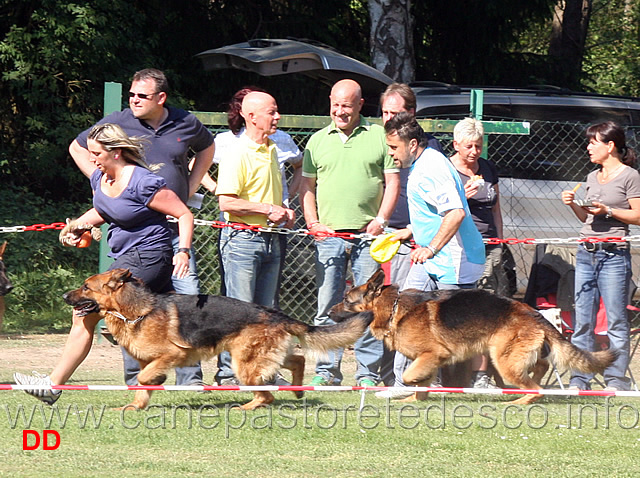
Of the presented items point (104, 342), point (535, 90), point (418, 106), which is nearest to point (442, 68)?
point (535, 90)

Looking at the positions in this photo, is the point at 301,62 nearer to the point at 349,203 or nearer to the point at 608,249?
the point at 349,203

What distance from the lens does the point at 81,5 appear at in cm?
1209

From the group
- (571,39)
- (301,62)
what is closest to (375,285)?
(301,62)

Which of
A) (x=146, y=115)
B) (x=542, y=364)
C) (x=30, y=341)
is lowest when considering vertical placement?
(x=30, y=341)

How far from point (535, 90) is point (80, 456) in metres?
7.35

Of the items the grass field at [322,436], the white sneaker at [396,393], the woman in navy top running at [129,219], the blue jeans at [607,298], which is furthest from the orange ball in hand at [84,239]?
the blue jeans at [607,298]

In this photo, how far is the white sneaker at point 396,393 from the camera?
6.04 meters

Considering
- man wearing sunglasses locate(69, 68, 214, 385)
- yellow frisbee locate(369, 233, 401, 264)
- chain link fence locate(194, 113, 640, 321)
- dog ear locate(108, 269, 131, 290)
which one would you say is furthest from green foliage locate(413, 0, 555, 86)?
dog ear locate(108, 269, 131, 290)

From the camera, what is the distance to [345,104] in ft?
23.1

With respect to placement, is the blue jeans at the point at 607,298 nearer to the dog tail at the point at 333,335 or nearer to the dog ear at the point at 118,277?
the dog tail at the point at 333,335

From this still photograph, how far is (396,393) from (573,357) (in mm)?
1192

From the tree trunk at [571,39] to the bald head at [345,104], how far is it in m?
9.71

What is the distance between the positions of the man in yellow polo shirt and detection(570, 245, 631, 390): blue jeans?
7.78 feet

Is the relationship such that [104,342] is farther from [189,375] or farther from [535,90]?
[535,90]
